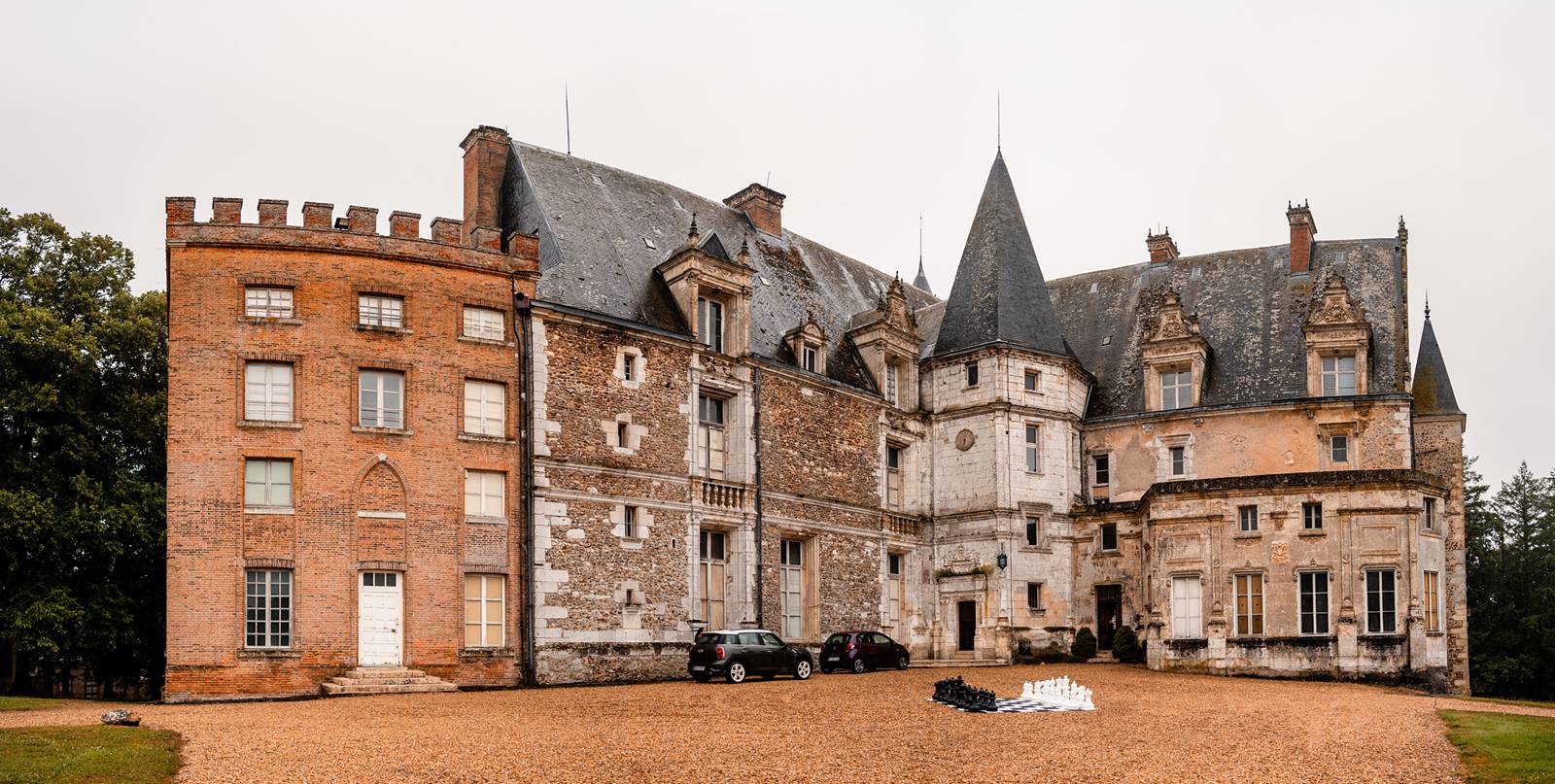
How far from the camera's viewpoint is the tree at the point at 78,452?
29562 mm

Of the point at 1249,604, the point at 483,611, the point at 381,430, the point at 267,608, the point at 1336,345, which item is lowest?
the point at 1249,604

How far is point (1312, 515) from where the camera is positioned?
31031mm

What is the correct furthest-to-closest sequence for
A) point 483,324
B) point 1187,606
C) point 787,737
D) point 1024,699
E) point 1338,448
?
point 1338,448, point 1187,606, point 483,324, point 1024,699, point 787,737

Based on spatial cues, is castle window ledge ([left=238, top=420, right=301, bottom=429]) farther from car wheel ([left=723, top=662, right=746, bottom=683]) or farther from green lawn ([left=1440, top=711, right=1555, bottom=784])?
green lawn ([left=1440, top=711, right=1555, bottom=784])

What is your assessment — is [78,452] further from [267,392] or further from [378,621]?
[378,621]

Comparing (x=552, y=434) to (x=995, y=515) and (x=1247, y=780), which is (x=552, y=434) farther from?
(x=1247, y=780)

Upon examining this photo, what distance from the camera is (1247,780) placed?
12.2 metres

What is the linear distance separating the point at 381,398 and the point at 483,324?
248 centimetres

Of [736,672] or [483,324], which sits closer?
[736,672]

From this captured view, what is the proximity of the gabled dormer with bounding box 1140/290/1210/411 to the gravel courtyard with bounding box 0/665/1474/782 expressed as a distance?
15260mm

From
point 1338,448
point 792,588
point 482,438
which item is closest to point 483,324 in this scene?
point 482,438

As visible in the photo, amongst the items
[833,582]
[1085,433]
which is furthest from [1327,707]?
[1085,433]

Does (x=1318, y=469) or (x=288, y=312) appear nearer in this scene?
(x=288, y=312)

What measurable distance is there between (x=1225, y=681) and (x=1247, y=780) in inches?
673
